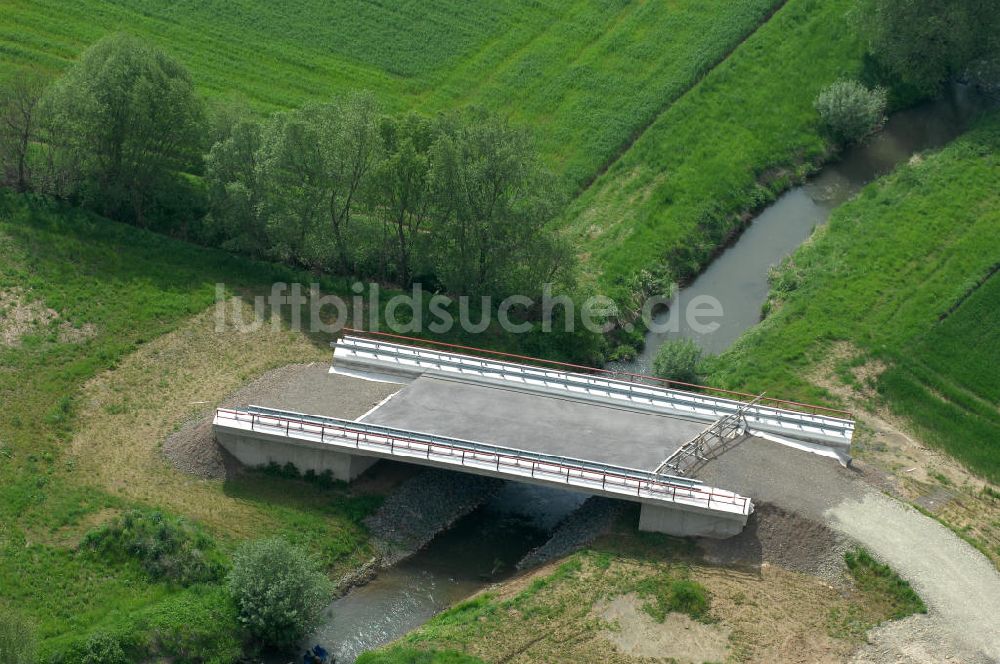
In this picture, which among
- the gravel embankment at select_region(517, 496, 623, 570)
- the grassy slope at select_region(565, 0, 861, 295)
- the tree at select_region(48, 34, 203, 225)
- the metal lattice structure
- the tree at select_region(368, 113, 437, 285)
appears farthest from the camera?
the grassy slope at select_region(565, 0, 861, 295)

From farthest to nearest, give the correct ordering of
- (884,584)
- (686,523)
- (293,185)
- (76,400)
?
(293,185) → (76,400) → (686,523) → (884,584)

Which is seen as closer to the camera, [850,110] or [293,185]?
[293,185]

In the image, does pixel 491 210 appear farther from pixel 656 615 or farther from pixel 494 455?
pixel 656 615

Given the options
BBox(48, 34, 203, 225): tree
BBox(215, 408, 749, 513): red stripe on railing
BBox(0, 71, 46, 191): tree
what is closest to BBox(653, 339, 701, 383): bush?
BBox(215, 408, 749, 513): red stripe on railing

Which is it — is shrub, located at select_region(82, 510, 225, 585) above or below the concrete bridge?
below

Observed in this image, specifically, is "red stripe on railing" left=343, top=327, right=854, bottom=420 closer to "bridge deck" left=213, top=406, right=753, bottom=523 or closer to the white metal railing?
the white metal railing

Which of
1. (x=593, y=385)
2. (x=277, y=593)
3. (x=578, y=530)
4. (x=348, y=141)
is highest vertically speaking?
(x=348, y=141)

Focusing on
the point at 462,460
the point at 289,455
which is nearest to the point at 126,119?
the point at 289,455
